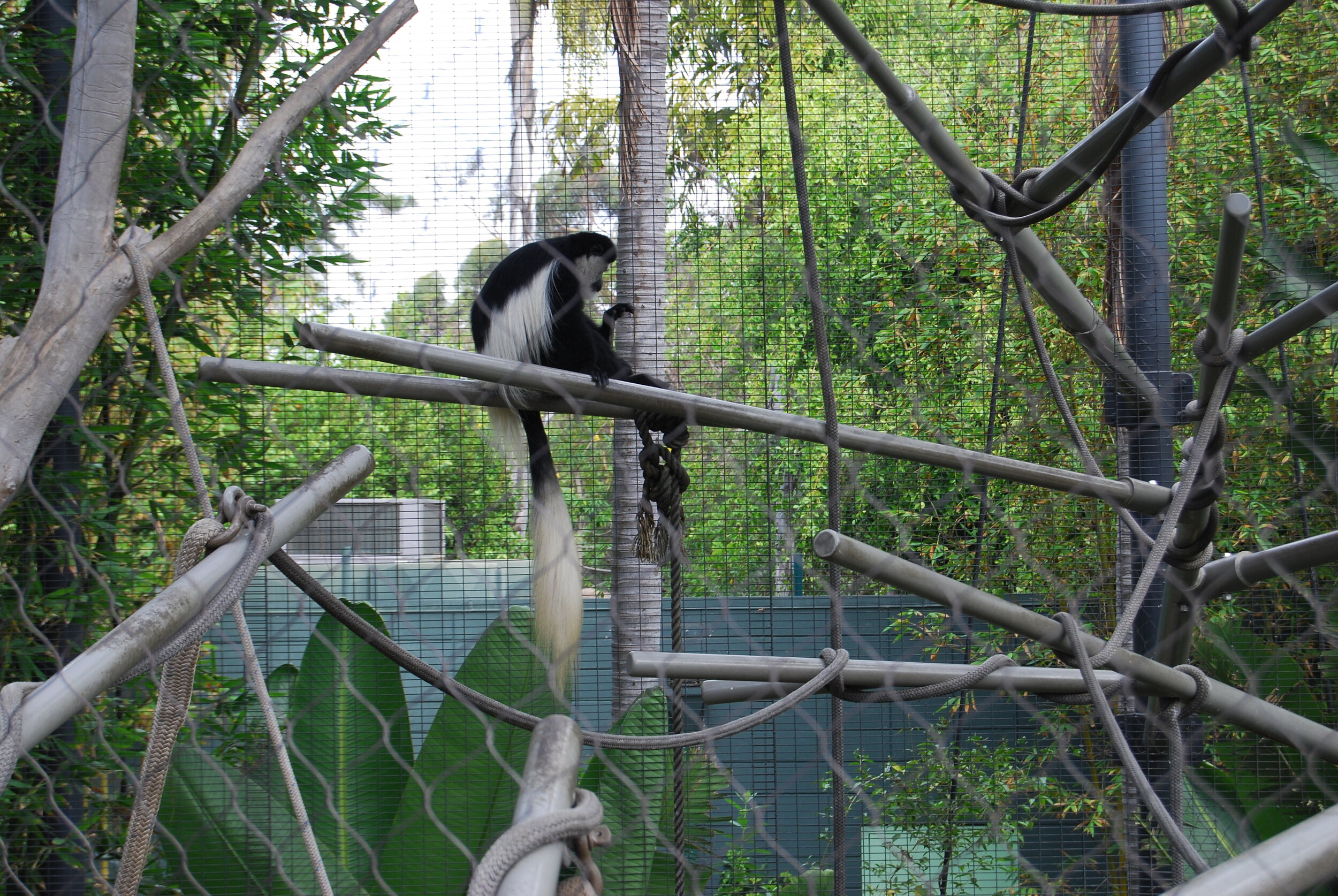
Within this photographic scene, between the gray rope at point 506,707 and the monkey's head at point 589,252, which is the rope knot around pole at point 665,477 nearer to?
the gray rope at point 506,707

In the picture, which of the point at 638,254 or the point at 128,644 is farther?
the point at 638,254

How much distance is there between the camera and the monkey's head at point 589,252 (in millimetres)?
1843

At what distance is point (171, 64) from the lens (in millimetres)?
1230

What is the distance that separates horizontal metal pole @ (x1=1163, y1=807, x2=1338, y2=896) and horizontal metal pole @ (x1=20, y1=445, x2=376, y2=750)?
0.50 meters

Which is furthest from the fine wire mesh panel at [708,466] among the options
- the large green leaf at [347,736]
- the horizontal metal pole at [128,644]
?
the horizontal metal pole at [128,644]

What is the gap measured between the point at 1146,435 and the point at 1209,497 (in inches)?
26.3

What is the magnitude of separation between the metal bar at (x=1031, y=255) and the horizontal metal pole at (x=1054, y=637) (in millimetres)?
259

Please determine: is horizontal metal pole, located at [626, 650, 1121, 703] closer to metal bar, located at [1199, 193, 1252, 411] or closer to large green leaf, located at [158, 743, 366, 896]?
metal bar, located at [1199, 193, 1252, 411]

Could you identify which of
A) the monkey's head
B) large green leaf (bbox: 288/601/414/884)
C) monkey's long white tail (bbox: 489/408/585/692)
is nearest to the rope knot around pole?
monkey's long white tail (bbox: 489/408/585/692)

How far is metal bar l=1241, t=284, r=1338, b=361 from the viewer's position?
59 centimetres

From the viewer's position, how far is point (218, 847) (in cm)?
130

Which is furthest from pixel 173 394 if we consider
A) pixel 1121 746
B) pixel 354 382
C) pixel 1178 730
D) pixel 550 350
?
pixel 550 350

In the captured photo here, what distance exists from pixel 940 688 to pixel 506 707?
0.31 m

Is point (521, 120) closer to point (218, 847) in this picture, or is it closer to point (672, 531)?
point (672, 531)
